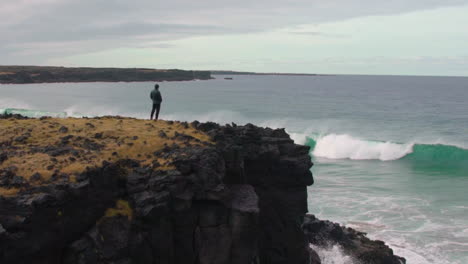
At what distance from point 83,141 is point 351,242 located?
15095 millimetres

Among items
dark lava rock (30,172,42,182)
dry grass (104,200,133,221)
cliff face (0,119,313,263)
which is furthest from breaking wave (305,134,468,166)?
dark lava rock (30,172,42,182)

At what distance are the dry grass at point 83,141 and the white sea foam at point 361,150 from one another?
3716 centimetres

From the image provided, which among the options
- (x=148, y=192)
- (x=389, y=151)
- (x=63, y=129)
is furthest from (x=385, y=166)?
(x=148, y=192)

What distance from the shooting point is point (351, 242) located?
2684 centimetres

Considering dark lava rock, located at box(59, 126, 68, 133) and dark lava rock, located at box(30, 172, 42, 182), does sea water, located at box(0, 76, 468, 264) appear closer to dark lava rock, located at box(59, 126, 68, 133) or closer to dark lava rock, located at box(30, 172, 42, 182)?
dark lava rock, located at box(59, 126, 68, 133)

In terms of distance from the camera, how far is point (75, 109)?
105 m

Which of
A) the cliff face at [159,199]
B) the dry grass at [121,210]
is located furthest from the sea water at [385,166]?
the dry grass at [121,210]

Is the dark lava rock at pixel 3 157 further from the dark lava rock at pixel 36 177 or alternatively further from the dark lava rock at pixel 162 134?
the dark lava rock at pixel 162 134

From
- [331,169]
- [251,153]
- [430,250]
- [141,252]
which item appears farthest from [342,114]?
[141,252]

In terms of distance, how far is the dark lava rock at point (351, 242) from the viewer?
82.5 ft

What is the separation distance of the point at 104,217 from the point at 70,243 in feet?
4.26

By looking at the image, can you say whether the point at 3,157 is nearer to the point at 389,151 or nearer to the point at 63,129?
the point at 63,129

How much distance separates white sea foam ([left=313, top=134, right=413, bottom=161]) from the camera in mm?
56406

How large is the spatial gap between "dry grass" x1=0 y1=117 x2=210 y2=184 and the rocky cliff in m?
0.04
